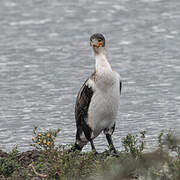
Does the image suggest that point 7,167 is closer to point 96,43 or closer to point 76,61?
point 96,43

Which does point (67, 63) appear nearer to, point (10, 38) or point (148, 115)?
point (10, 38)

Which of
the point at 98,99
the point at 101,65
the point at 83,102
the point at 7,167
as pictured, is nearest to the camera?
the point at 7,167

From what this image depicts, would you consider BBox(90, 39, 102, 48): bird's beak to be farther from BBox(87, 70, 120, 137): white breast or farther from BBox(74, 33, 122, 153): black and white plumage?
BBox(87, 70, 120, 137): white breast

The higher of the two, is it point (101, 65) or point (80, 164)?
point (101, 65)

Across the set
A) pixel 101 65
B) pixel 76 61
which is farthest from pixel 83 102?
pixel 76 61

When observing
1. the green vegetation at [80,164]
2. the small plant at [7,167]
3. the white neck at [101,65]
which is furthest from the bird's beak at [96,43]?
the small plant at [7,167]

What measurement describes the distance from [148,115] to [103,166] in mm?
4813

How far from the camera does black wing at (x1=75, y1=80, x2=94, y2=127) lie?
29.8ft

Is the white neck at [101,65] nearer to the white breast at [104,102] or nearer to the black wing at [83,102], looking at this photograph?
the white breast at [104,102]

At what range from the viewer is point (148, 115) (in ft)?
37.8

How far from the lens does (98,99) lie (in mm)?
9039

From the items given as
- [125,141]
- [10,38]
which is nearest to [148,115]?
[125,141]

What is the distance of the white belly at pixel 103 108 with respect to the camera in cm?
898

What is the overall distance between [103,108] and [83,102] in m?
0.31
